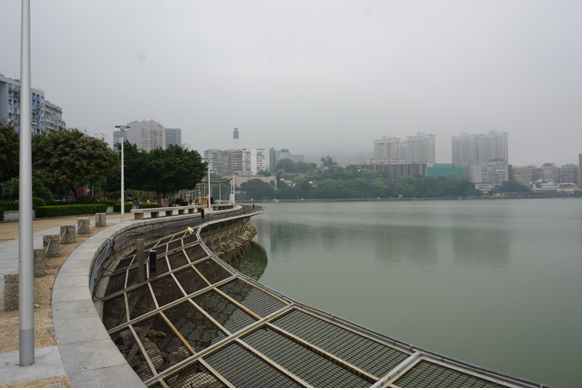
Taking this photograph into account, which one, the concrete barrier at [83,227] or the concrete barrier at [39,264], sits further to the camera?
the concrete barrier at [83,227]

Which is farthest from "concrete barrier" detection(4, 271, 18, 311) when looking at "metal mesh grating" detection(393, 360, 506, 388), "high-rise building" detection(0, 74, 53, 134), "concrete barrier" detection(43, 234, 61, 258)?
"high-rise building" detection(0, 74, 53, 134)

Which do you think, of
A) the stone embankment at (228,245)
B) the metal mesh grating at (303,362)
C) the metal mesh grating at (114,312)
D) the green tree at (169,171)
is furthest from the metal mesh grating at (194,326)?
the green tree at (169,171)

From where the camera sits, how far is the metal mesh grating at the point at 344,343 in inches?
229

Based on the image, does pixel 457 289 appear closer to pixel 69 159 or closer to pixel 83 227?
pixel 83 227

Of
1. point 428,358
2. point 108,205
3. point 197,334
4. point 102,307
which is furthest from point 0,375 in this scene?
point 108,205

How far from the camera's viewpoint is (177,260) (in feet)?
37.6

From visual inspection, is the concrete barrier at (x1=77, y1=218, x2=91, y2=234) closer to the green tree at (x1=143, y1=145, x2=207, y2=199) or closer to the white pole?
the white pole

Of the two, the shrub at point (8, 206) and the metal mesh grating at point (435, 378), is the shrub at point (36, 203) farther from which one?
the metal mesh grating at point (435, 378)

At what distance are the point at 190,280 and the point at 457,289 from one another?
12.9 metres

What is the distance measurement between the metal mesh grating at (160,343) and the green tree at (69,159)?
24303 millimetres

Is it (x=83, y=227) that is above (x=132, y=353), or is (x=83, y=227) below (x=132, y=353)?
above

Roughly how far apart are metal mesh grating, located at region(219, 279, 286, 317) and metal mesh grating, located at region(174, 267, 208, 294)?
0.76 metres

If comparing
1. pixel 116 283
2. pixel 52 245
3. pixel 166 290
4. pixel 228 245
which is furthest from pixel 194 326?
pixel 228 245

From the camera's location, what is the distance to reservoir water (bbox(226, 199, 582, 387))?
1082 cm
